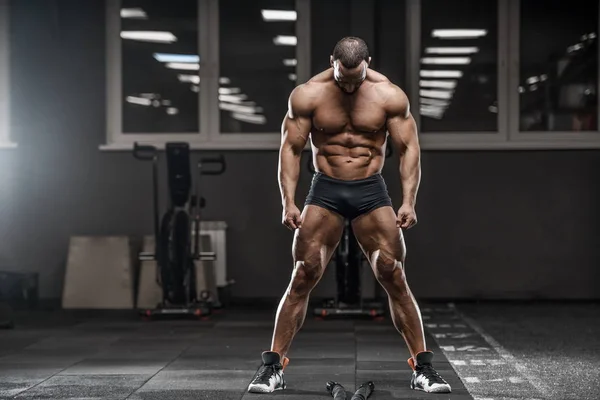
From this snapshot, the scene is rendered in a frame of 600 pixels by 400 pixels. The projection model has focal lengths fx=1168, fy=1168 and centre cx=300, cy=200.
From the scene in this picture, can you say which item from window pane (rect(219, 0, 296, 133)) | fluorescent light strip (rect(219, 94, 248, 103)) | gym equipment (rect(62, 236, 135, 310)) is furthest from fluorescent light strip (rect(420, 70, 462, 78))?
gym equipment (rect(62, 236, 135, 310))

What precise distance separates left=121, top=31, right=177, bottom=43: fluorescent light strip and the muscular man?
4.77 m

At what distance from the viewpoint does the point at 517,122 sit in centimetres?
941

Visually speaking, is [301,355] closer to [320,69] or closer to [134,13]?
[320,69]

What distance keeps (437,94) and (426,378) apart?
4925 millimetres

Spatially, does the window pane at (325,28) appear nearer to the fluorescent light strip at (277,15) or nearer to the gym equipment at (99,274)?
the fluorescent light strip at (277,15)

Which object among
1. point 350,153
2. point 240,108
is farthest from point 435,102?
point 350,153

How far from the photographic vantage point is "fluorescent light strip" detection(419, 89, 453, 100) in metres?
9.43

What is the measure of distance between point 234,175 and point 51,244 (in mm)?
1585

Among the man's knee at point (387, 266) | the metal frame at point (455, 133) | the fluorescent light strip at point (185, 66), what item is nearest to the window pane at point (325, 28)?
the metal frame at point (455, 133)

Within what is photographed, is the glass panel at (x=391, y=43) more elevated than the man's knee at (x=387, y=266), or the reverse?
the glass panel at (x=391, y=43)

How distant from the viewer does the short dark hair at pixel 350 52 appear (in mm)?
4645

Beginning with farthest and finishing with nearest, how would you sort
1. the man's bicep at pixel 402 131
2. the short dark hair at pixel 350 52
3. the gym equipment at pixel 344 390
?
the man's bicep at pixel 402 131
the short dark hair at pixel 350 52
the gym equipment at pixel 344 390

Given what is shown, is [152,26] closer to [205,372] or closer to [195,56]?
[195,56]

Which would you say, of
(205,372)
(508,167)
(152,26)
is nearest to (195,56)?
(152,26)
